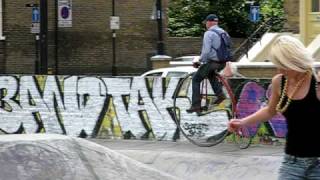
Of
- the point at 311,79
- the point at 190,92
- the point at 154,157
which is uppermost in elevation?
the point at 311,79

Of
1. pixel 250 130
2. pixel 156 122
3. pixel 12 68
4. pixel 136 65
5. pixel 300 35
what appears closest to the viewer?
pixel 250 130

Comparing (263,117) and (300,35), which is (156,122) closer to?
(263,117)

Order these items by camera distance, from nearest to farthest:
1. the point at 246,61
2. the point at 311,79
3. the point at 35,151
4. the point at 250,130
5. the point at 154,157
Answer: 1. the point at 311,79
2. the point at 35,151
3. the point at 154,157
4. the point at 250,130
5. the point at 246,61

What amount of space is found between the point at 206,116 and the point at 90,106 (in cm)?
230

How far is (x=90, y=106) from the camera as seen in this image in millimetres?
12969

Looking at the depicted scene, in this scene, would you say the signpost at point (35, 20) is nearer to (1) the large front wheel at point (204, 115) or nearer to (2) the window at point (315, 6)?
(2) the window at point (315, 6)

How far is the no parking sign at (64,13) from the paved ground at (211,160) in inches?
724

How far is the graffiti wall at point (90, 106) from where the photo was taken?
490 inches

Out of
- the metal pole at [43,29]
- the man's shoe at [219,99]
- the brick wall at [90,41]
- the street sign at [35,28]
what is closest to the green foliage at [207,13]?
the brick wall at [90,41]

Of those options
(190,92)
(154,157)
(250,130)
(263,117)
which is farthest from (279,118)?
(263,117)

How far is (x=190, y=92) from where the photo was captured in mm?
11961

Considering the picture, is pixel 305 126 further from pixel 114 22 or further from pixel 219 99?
pixel 114 22

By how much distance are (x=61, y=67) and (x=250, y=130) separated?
20385mm

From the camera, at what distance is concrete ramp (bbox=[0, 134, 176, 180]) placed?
17.1 feet
